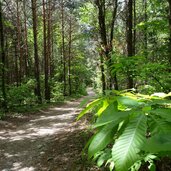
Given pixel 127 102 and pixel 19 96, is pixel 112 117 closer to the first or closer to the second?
pixel 127 102

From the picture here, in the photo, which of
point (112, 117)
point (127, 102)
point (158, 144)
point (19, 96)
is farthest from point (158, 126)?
point (19, 96)

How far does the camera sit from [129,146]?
72cm

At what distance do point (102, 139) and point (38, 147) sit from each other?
9.01 metres

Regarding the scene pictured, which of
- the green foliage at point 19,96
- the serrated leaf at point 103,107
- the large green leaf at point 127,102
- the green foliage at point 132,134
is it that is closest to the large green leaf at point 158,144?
the green foliage at point 132,134

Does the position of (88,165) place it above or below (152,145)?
below

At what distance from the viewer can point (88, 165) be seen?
21.4ft

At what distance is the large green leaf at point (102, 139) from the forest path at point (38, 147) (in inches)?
156

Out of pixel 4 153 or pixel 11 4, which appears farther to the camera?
pixel 11 4

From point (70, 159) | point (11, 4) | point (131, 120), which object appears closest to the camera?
point (131, 120)

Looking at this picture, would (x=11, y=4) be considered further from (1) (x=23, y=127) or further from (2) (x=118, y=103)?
(2) (x=118, y=103)

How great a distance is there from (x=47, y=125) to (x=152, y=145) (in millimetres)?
12981

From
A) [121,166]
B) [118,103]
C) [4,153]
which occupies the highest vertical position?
[118,103]

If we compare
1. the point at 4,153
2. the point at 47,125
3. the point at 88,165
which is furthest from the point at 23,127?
the point at 88,165

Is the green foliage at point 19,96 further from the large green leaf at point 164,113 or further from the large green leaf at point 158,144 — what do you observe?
the large green leaf at point 158,144
